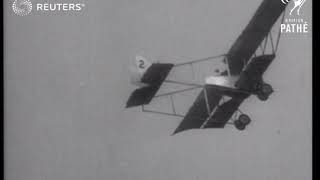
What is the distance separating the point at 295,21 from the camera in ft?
12.3

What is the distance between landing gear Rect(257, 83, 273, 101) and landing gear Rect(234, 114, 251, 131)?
0.56 ft

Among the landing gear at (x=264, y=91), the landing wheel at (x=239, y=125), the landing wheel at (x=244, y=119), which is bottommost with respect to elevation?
the landing wheel at (x=239, y=125)

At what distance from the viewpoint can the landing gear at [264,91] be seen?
12.3 feet

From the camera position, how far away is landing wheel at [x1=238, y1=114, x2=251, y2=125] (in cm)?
377

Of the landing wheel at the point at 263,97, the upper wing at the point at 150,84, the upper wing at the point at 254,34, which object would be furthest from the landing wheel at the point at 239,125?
the upper wing at the point at 150,84

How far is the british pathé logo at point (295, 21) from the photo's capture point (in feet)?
12.3

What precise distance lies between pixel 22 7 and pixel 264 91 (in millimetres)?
1807

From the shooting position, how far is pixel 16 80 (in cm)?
377

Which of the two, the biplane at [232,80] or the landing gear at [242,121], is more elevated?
the biplane at [232,80]

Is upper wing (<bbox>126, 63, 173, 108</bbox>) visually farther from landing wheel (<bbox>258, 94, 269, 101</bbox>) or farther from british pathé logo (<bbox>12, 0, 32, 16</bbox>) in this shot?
british pathé logo (<bbox>12, 0, 32, 16</bbox>)

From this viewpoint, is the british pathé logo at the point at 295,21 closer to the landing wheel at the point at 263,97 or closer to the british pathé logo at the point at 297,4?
the british pathé logo at the point at 297,4

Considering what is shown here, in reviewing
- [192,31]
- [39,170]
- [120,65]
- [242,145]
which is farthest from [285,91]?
[39,170]

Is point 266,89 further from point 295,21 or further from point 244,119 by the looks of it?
point 295,21
